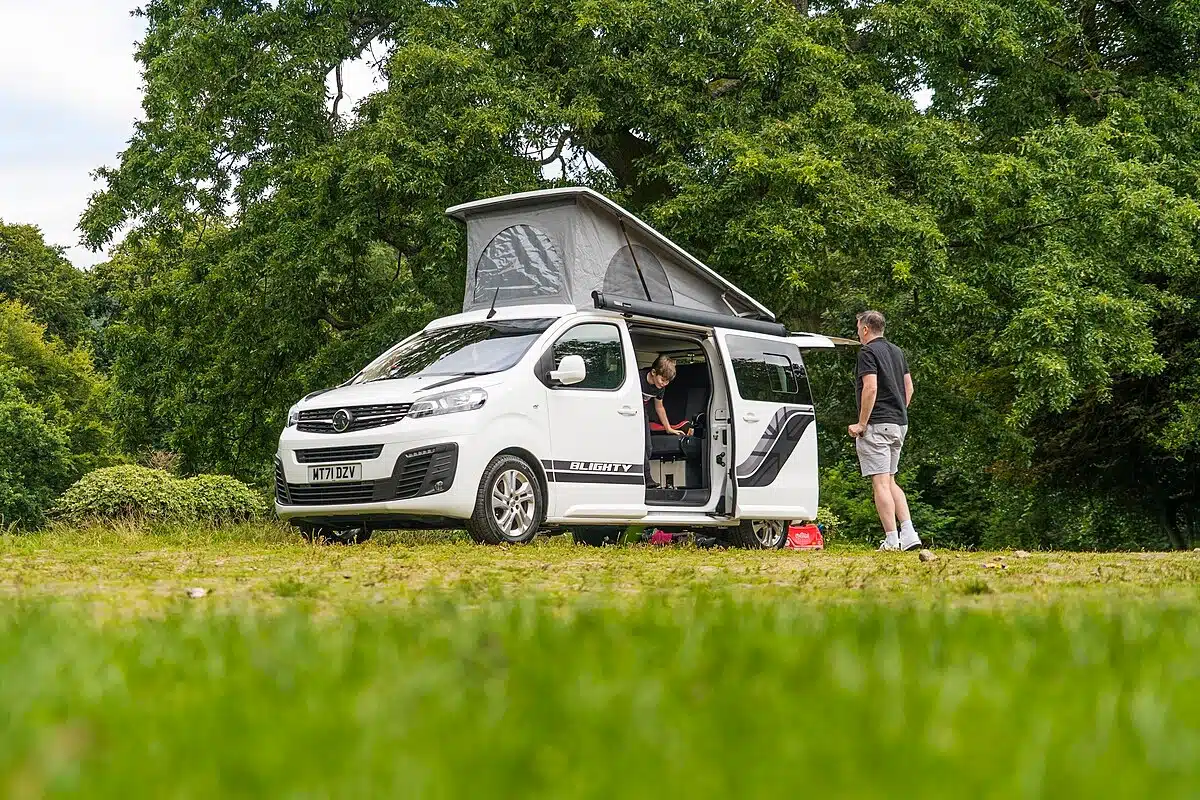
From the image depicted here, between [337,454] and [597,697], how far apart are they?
8689mm

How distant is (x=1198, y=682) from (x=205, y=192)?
19.5 metres

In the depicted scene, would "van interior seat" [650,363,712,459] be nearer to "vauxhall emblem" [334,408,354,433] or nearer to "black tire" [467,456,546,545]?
"black tire" [467,456,546,545]

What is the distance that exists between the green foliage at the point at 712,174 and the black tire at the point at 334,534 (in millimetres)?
6572

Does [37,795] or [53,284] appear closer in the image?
[37,795]

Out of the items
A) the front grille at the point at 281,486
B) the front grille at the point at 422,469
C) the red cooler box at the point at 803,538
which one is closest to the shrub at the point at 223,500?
the front grille at the point at 281,486

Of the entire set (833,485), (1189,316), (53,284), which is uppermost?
(53,284)

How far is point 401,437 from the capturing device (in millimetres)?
10516

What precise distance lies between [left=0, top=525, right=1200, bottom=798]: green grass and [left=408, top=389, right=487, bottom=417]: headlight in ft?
17.8

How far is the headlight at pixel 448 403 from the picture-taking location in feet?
34.7

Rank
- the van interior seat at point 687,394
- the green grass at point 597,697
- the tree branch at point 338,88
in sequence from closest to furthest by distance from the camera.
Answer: the green grass at point 597,697, the van interior seat at point 687,394, the tree branch at point 338,88

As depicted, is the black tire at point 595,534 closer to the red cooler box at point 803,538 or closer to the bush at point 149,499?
the red cooler box at point 803,538

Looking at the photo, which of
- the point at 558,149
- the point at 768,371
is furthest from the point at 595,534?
the point at 558,149

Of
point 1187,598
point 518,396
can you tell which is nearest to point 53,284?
point 518,396

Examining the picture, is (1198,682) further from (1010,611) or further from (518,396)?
(518,396)
